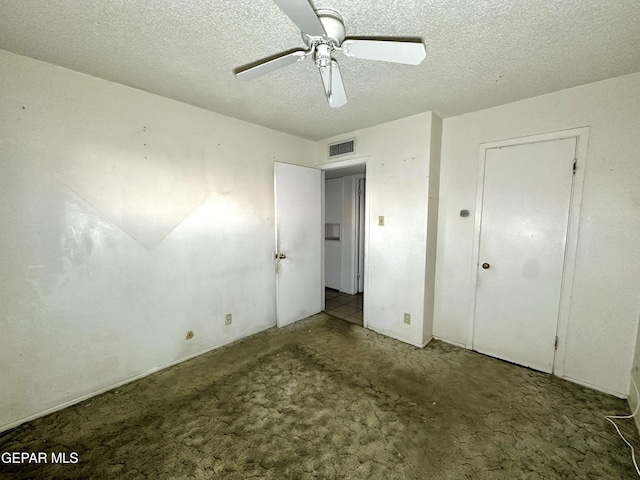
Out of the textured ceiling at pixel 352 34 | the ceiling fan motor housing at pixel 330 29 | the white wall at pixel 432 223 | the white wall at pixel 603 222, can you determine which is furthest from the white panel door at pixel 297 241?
the white wall at pixel 603 222

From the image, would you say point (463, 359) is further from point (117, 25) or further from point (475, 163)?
point (117, 25)

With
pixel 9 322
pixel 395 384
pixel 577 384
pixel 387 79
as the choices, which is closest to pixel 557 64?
pixel 387 79

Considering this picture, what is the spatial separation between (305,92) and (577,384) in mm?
3334

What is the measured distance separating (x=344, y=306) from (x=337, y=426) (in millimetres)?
2330

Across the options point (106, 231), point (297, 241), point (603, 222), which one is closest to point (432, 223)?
point (603, 222)

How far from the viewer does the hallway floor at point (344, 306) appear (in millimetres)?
3598

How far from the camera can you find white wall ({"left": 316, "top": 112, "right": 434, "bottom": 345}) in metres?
2.67

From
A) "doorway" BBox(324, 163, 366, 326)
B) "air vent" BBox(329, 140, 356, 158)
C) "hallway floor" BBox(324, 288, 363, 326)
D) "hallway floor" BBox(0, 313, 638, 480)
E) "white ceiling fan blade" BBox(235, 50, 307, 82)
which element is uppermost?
"air vent" BBox(329, 140, 356, 158)

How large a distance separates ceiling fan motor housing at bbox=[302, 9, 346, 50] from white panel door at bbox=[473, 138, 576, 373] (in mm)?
1959

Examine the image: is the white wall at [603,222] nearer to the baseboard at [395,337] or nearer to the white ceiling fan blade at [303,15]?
the baseboard at [395,337]

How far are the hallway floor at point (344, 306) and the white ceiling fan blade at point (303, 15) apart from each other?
3.07 metres

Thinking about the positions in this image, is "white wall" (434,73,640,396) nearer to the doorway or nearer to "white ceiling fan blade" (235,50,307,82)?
"white ceiling fan blade" (235,50,307,82)

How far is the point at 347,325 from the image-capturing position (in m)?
3.34

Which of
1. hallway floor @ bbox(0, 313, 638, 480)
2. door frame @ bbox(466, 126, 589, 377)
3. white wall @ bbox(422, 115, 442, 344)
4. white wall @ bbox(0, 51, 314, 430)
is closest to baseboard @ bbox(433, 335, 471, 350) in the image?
white wall @ bbox(422, 115, 442, 344)
